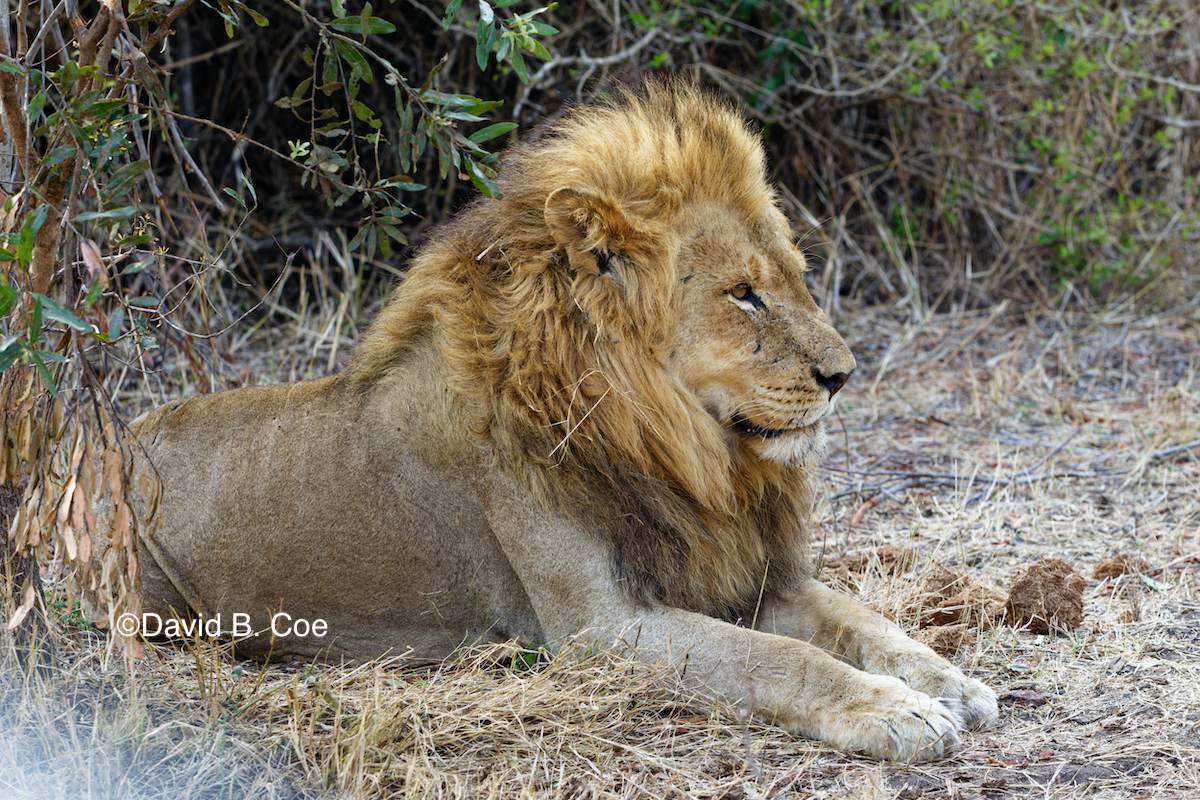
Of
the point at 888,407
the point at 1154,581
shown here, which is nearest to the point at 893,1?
the point at 888,407

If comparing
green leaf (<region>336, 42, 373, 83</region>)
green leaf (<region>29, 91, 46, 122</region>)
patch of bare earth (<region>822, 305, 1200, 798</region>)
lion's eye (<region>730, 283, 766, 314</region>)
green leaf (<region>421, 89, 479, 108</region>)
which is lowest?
patch of bare earth (<region>822, 305, 1200, 798</region>)

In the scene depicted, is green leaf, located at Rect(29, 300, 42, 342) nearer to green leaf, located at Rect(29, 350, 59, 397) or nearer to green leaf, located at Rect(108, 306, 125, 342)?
green leaf, located at Rect(29, 350, 59, 397)

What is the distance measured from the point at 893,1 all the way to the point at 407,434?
5.44 m

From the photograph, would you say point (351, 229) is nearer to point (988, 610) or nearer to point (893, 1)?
point (893, 1)

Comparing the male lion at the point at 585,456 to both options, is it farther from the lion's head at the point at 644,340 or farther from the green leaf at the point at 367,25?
the green leaf at the point at 367,25

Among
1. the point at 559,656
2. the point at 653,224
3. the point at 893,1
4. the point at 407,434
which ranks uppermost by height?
the point at 893,1

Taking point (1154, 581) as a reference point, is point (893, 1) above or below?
above

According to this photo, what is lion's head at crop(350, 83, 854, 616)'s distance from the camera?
122 inches

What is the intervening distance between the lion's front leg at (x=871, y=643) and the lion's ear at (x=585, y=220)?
1.20m

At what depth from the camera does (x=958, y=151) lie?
7914 millimetres

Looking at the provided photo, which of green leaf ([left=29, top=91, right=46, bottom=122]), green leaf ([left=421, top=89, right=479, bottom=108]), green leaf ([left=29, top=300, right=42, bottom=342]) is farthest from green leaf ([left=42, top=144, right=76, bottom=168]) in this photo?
green leaf ([left=421, top=89, right=479, bottom=108])

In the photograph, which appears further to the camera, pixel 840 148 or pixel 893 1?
pixel 840 148

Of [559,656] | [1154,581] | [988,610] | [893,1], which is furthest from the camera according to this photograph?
[893,1]

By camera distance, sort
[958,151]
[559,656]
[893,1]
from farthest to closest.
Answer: [958,151]
[893,1]
[559,656]
